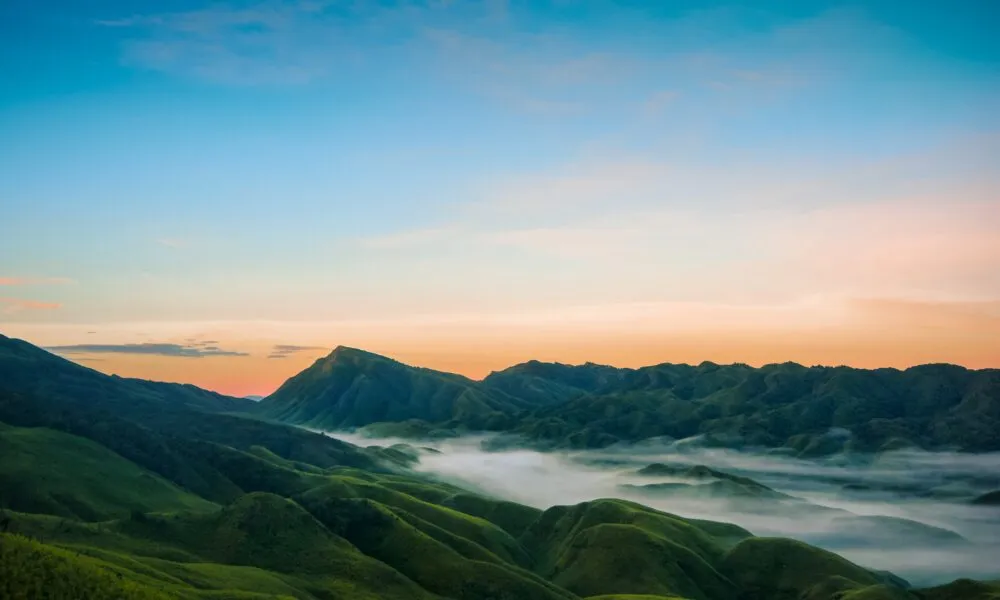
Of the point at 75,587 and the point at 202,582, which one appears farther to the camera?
the point at 202,582

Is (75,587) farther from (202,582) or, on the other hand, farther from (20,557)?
(202,582)

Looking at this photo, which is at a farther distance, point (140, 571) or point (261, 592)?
point (261, 592)

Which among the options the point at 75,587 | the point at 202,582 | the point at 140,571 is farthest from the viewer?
the point at 202,582

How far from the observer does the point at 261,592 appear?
628 ft

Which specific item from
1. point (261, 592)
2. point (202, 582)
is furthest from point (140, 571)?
point (261, 592)

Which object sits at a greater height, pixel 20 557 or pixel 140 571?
pixel 20 557

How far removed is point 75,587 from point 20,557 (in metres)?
10.7

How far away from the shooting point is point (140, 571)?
172750mm

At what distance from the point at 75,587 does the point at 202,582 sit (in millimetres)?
63145

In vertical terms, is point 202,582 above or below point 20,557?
below

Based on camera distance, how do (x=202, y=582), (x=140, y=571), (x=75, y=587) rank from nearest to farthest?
(x=75, y=587) < (x=140, y=571) < (x=202, y=582)

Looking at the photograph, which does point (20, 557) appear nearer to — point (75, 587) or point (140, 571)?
point (75, 587)

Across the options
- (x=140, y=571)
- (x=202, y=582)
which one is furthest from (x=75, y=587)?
(x=202, y=582)

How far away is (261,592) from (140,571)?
30831mm
